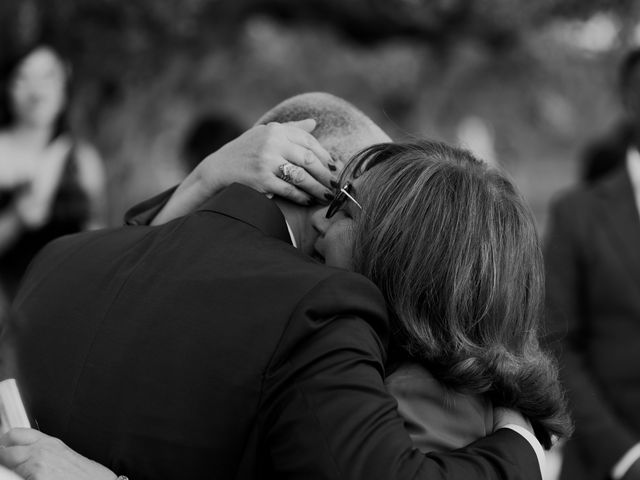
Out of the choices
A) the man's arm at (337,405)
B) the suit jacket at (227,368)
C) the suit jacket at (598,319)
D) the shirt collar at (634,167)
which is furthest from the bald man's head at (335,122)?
the shirt collar at (634,167)

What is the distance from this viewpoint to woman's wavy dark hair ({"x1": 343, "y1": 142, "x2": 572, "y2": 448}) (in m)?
2.12

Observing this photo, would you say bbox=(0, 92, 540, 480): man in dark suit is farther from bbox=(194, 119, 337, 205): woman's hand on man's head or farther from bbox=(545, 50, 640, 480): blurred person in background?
bbox=(545, 50, 640, 480): blurred person in background

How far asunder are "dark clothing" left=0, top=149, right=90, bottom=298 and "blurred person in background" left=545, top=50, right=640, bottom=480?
2435mm

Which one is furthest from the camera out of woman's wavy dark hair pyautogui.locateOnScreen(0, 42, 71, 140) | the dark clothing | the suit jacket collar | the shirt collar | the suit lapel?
woman's wavy dark hair pyautogui.locateOnScreen(0, 42, 71, 140)

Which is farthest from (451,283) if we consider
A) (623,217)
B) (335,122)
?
(623,217)

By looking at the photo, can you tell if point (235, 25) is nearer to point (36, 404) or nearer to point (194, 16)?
point (194, 16)

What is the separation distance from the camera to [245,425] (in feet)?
6.27

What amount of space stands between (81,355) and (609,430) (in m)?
2.48

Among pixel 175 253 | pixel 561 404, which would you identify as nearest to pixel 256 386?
pixel 175 253

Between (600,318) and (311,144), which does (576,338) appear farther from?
(311,144)

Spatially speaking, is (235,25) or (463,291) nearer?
(463,291)

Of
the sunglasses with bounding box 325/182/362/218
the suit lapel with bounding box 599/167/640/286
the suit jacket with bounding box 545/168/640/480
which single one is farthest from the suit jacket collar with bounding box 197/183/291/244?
the suit lapel with bounding box 599/167/640/286

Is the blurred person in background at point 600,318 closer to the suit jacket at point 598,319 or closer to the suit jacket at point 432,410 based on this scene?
the suit jacket at point 598,319

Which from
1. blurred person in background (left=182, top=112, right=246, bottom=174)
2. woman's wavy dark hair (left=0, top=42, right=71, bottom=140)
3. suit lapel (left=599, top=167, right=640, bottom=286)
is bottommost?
suit lapel (left=599, top=167, right=640, bottom=286)
